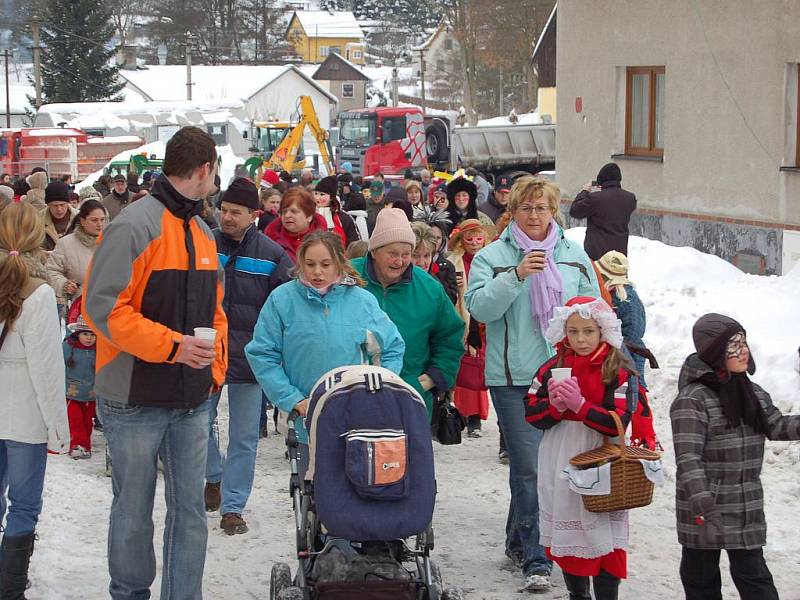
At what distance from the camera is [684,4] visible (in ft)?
59.0

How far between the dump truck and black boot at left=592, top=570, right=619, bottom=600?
3446cm

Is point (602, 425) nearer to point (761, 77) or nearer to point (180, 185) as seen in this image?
point (180, 185)

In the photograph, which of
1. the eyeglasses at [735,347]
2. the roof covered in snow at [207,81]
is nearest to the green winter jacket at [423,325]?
the eyeglasses at [735,347]

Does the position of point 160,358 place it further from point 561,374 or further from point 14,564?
point 561,374

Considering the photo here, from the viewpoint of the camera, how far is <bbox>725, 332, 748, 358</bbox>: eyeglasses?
5418mm

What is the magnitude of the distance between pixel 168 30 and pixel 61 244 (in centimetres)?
10293

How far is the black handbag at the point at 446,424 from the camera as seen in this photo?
6715mm

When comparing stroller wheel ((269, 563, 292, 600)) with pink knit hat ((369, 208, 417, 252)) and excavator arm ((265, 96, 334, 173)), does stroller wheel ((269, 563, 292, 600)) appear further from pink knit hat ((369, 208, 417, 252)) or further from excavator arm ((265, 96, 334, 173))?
excavator arm ((265, 96, 334, 173))

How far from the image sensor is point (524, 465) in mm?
6551

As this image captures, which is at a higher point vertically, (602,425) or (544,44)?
(544,44)

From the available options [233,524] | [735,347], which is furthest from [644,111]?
[735,347]

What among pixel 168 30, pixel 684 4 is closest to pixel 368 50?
pixel 168 30

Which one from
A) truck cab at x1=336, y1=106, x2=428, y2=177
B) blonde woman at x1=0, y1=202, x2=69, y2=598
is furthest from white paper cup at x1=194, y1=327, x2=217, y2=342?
truck cab at x1=336, y1=106, x2=428, y2=177

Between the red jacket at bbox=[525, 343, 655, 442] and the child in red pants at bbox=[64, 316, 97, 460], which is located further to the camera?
the child in red pants at bbox=[64, 316, 97, 460]
